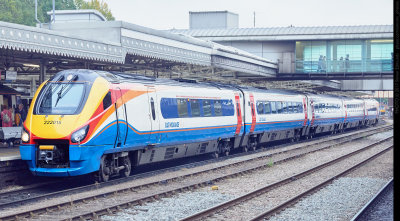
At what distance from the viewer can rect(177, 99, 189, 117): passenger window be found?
1683 centimetres

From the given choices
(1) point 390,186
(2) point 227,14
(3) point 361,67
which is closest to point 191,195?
(1) point 390,186

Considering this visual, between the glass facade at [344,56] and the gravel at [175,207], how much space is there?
2736cm

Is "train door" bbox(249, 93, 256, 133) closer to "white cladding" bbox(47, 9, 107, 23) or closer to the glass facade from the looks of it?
the glass facade

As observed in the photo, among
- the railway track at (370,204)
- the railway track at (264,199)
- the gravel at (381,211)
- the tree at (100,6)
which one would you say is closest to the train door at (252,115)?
the railway track at (264,199)

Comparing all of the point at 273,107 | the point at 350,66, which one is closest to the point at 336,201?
the point at 273,107

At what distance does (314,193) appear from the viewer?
42.6 feet

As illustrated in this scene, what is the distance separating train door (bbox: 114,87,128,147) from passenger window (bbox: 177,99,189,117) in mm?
3199

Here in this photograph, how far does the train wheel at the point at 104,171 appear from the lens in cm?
1337

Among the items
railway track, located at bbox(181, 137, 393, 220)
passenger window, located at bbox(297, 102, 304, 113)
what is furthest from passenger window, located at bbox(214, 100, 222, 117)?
passenger window, located at bbox(297, 102, 304, 113)

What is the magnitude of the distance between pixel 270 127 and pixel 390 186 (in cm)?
1112

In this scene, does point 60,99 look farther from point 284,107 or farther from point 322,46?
point 322,46

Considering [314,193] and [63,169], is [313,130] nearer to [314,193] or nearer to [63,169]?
[314,193]

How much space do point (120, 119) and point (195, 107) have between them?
15.0ft

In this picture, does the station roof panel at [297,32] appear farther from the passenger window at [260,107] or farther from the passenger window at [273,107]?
the passenger window at [260,107]
